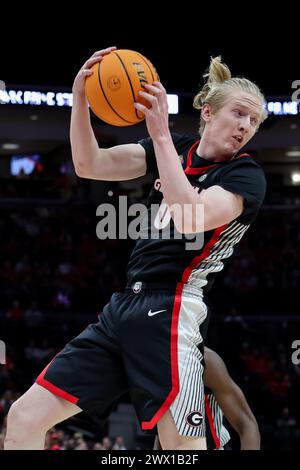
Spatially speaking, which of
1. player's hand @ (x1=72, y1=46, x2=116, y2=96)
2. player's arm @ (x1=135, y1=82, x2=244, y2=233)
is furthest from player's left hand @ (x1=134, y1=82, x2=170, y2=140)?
player's hand @ (x1=72, y1=46, x2=116, y2=96)

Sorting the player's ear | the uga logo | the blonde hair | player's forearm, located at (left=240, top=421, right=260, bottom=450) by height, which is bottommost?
player's forearm, located at (left=240, top=421, right=260, bottom=450)

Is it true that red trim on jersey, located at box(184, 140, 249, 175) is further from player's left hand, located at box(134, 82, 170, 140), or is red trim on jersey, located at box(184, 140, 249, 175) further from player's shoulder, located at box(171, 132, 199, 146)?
player's left hand, located at box(134, 82, 170, 140)

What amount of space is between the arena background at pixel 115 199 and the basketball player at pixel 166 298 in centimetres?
654

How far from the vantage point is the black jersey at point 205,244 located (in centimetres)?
320

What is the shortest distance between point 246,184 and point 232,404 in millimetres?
1487

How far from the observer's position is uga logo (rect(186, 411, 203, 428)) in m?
3.08

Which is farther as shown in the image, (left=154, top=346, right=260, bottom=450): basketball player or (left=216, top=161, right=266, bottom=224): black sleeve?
(left=154, top=346, right=260, bottom=450): basketball player

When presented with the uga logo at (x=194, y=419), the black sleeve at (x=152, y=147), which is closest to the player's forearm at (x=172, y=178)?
the black sleeve at (x=152, y=147)

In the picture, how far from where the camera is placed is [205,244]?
324 cm

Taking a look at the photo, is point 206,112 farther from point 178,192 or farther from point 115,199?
point 115,199

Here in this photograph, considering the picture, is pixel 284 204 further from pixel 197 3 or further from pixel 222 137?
pixel 222 137

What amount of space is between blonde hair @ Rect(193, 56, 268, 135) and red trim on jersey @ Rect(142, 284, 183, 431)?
0.80 meters

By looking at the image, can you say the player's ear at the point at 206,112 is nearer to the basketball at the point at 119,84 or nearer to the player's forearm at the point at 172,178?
the basketball at the point at 119,84

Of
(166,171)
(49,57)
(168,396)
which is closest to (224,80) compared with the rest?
(166,171)
